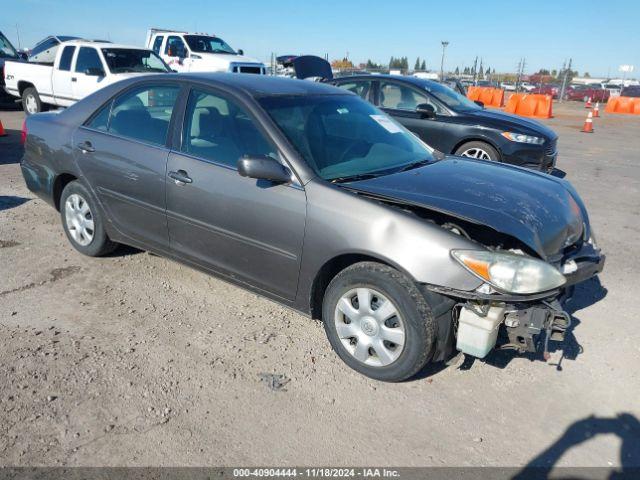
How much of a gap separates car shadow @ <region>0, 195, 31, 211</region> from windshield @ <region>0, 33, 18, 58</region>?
10957 mm

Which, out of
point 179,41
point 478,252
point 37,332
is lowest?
point 37,332

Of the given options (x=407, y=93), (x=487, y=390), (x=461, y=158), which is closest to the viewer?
(x=487, y=390)

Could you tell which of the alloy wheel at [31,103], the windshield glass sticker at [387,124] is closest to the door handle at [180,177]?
the windshield glass sticker at [387,124]

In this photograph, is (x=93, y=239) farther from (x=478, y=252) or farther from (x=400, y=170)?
(x=478, y=252)

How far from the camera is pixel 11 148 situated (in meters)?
9.44

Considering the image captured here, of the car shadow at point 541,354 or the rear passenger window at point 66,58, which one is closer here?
the car shadow at point 541,354

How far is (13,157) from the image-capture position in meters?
8.74

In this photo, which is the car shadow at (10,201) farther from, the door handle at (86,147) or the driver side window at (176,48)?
Result: the driver side window at (176,48)

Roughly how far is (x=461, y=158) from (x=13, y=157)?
302 inches

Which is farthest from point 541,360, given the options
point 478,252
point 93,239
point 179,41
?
point 179,41

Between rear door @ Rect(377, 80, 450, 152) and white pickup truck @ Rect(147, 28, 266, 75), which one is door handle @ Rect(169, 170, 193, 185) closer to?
A: rear door @ Rect(377, 80, 450, 152)

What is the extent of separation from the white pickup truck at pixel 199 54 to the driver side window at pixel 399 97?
7177mm

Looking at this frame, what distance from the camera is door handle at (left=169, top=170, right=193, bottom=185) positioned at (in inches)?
145

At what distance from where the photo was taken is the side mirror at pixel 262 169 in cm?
317
